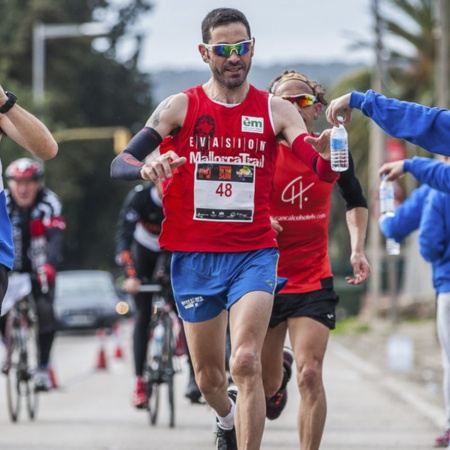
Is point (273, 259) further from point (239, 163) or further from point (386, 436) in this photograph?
point (386, 436)

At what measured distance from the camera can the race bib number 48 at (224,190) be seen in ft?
23.8

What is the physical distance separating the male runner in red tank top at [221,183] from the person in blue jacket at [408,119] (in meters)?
0.38

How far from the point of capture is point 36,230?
1236 cm

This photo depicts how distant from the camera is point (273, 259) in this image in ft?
24.1

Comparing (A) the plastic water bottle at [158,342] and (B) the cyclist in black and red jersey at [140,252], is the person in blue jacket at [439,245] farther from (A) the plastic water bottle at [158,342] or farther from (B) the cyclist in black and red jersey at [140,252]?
(A) the plastic water bottle at [158,342]

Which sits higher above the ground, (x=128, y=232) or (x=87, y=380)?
(x=128, y=232)

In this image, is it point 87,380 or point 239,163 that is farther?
point 87,380

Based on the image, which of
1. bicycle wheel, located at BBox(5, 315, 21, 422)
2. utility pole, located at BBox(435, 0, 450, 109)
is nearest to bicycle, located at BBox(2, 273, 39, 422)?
bicycle wheel, located at BBox(5, 315, 21, 422)

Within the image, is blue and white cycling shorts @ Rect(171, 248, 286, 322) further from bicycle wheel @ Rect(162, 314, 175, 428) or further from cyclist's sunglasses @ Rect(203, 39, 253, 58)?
bicycle wheel @ Rect(162, 314, 175, 428)

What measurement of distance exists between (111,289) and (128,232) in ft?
Answer: 73.2

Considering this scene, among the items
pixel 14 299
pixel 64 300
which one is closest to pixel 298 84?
pixel 14 299

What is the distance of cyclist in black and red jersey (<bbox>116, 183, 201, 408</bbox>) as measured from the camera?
11844 millimetres

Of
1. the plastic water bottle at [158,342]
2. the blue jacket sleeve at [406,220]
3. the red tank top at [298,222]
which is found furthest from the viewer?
the plastic water bottle at [158,342]

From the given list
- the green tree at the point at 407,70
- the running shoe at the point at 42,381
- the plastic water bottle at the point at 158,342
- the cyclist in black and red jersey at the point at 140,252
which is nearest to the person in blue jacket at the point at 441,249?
the cyclist in black and red jersey at the point at 140,252
